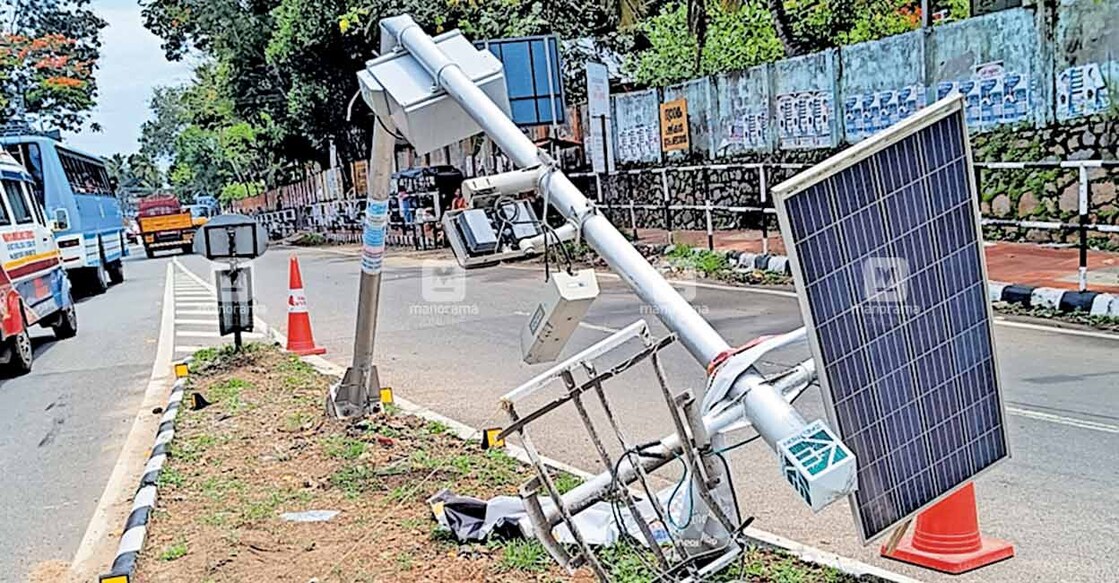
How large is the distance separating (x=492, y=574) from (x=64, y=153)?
70.0 ft

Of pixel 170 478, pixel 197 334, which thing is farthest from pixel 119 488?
pixel 197 334

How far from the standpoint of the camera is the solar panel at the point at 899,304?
2898 mm

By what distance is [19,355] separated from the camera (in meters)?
11.0

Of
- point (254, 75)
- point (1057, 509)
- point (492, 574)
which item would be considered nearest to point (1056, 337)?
point (1057, 509)

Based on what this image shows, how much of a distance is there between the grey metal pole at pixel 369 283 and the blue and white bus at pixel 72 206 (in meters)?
13.2

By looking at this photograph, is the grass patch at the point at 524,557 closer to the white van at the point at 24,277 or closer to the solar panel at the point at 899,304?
the solar panel at the point at 899,304

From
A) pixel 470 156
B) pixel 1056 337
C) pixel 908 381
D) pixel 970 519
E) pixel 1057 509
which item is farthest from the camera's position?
pixel 470 156

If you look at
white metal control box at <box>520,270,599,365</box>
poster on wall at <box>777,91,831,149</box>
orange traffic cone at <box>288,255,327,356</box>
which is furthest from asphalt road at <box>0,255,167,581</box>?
poster on wall at <box>777,91,831,149</box>

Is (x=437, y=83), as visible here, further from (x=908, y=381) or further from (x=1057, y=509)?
(x=1057, y=509)

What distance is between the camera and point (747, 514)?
4.93 meters

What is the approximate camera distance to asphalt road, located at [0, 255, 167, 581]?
575 cm

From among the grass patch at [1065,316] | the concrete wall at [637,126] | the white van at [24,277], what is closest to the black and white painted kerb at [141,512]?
the white van at [24,277]

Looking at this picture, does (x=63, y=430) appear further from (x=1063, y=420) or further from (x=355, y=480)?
(x=1063, y=420)

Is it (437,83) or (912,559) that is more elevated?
(437,83)
